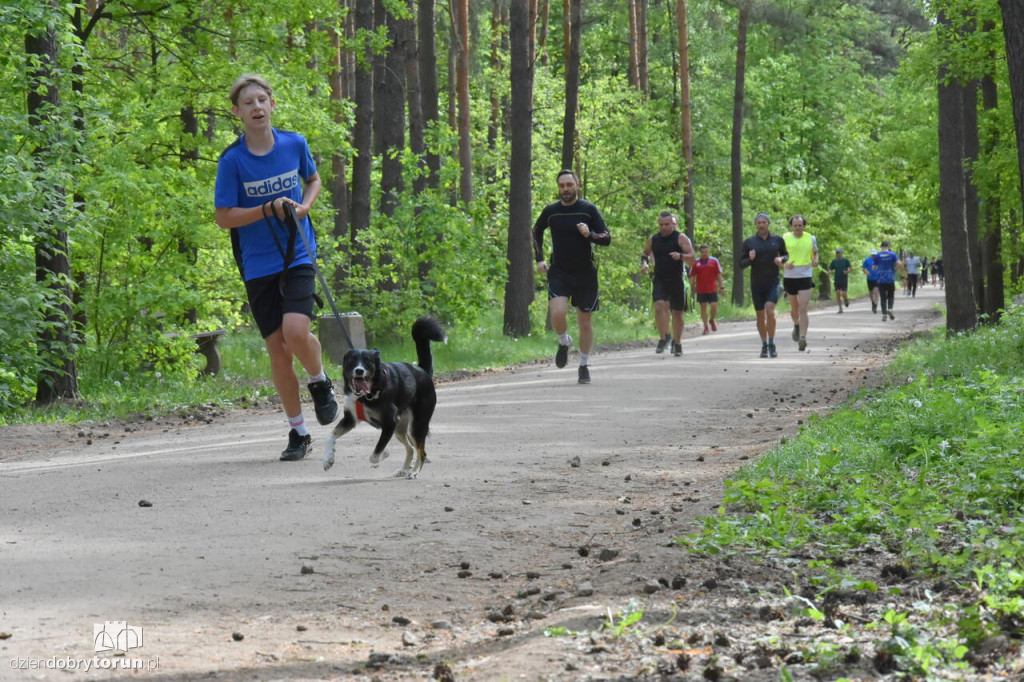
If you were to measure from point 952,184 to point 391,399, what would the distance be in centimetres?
1338

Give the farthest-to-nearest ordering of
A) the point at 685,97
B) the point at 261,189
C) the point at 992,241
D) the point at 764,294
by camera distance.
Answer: the point at 685,97, the point at 992,241, the point at 764,294, the point at 261,189

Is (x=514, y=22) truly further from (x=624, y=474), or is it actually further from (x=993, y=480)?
(x=993, y=480)

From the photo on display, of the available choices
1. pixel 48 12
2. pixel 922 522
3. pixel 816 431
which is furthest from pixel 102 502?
pixel 48 12

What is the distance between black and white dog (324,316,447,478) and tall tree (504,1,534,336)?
17.2m

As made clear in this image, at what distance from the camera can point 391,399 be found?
27.7 ft

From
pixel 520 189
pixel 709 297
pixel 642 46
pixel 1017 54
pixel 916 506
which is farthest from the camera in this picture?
pixel 642 46

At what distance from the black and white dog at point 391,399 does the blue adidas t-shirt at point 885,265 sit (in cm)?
2747

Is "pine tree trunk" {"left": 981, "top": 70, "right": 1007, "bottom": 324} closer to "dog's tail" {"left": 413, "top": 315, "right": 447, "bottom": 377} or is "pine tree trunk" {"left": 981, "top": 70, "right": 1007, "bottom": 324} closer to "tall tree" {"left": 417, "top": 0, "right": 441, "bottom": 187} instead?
"tall tree" {"left": 417, "top": 0, "right": 441, "bottom": 187}

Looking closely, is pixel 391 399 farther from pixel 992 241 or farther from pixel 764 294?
pixel 992 241

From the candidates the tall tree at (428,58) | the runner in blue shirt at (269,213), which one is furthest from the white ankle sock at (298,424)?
the tall tree at (428,58)

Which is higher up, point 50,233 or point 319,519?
point 50,233

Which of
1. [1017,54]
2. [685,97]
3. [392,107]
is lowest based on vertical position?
[1017,54]

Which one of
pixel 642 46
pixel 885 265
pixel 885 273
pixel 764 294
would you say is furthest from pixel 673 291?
pixel 642 46

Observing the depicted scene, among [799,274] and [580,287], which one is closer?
[580,287]
